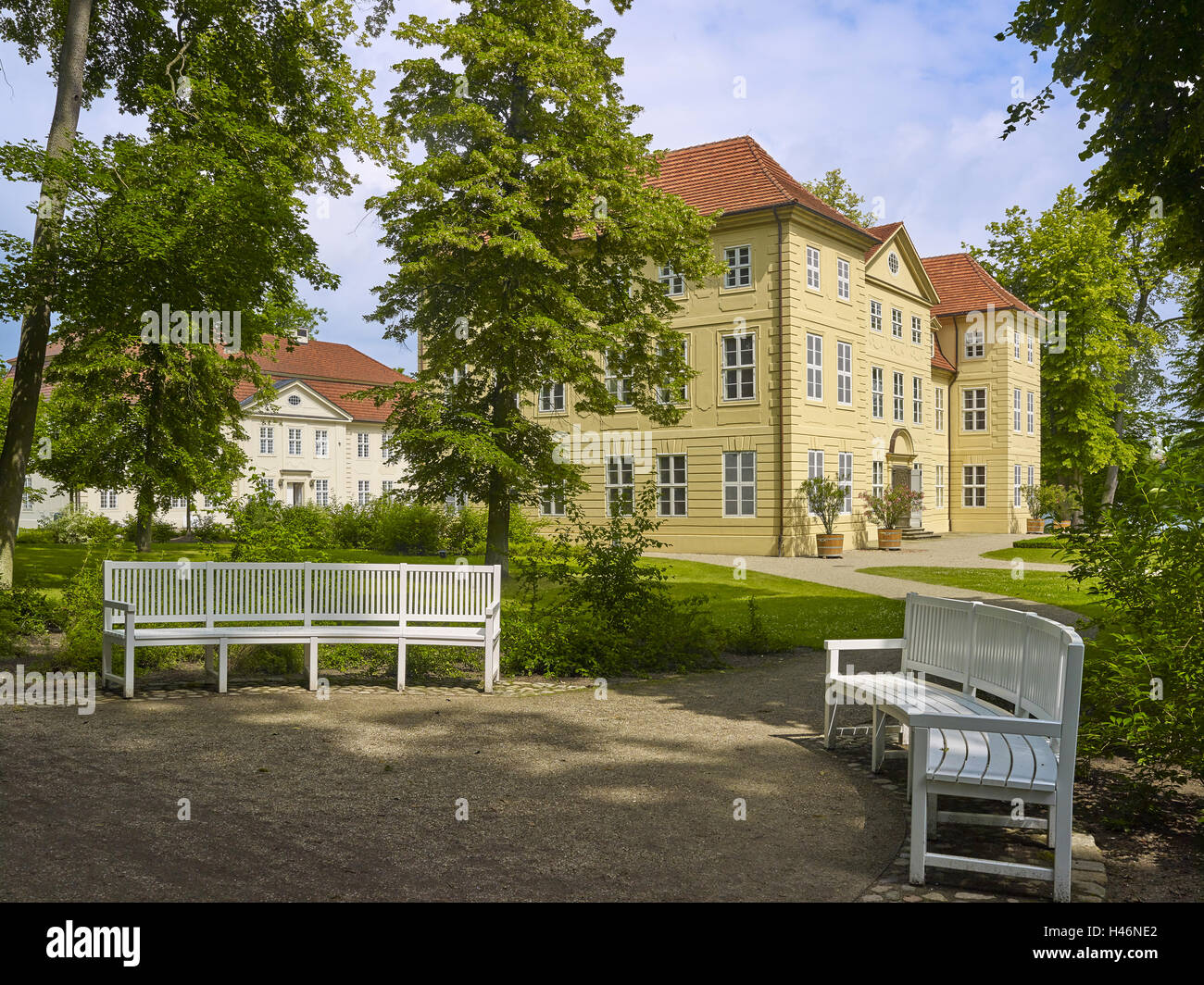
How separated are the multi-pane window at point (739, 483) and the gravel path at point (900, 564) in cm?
142

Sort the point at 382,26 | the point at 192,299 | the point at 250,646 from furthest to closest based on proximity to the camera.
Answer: the point at 382,26 → the point at 192,299 → the point at 250,646

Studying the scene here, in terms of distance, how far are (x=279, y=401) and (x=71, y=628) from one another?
41337 millimetres

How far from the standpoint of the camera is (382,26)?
61.8 feet

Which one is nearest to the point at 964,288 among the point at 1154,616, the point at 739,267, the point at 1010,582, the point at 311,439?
the point at 739,267

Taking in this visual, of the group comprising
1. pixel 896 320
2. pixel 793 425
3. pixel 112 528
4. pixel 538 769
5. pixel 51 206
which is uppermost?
pixel 896 320

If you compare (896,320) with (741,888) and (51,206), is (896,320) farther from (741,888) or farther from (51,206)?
(741,888)

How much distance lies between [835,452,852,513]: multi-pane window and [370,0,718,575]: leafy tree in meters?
14.2

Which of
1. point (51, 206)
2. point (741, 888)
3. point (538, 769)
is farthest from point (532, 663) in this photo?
point (51, 206)

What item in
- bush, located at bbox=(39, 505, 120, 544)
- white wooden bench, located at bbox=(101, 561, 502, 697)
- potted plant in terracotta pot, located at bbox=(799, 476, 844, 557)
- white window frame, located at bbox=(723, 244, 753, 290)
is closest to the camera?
white wooden bench, located at bbox=(101, 561, 502, 697)

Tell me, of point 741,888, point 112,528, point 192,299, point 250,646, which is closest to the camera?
point 741,888

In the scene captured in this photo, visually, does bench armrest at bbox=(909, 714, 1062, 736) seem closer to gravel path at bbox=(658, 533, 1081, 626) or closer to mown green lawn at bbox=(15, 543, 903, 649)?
mown green lawn at bbox=(15, 543, 903, 649)

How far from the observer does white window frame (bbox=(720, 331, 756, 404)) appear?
28.8 metres

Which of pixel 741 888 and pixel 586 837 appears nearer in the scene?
pixel 741 888

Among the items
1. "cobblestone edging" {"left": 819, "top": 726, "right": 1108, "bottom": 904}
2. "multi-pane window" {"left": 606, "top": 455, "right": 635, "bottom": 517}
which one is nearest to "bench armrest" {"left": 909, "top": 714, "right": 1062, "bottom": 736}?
"cobblestone edging" {"left": 819, "top": 726, "right": 1108, "bottom": 904}
